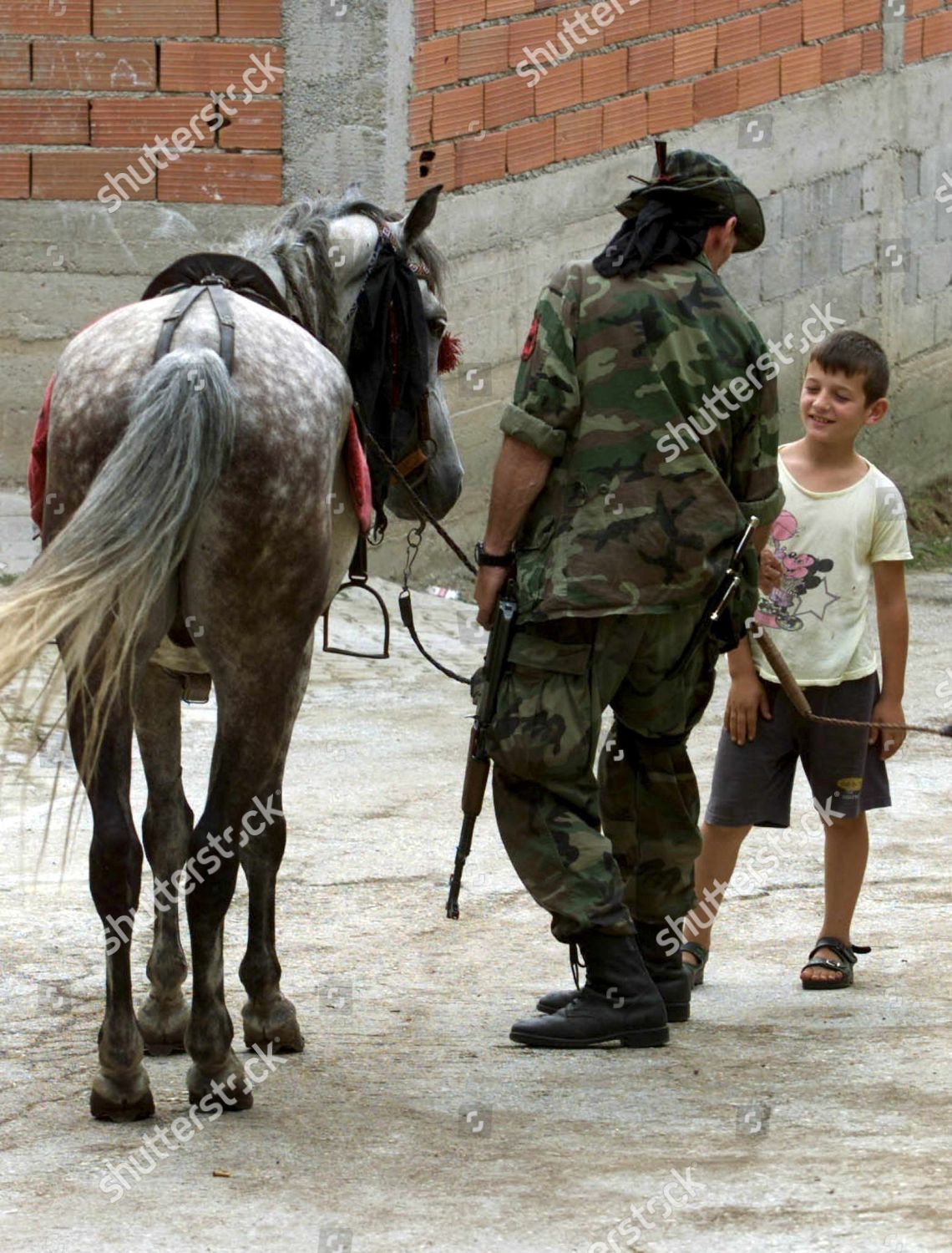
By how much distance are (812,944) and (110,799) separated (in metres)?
2.21

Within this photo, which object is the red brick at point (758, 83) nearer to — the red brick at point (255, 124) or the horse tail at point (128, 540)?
the red brick at point (255, 124)

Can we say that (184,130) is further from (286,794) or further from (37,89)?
(286,794)

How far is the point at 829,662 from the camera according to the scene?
14.2ft

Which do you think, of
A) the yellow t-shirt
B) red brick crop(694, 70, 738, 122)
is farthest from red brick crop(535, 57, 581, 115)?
the yellow t-shirt

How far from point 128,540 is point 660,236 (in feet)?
4.42

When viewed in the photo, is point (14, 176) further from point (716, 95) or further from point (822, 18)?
point (822, 18)

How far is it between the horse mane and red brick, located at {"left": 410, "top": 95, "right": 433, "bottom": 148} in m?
4.45

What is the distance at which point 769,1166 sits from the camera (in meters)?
3.04

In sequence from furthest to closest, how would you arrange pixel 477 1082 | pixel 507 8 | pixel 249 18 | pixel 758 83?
pixel 758 83, pixel 507 8, pixel 249 18, pixel 477 1082

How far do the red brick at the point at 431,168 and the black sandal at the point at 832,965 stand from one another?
5.14 m

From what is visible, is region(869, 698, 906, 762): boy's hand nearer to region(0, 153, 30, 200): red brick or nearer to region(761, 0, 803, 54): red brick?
region(0, 153, 30, 200): red brick

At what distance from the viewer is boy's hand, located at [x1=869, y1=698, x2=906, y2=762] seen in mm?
4324

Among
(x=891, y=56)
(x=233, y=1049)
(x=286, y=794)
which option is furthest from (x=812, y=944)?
(x=891, y=56)

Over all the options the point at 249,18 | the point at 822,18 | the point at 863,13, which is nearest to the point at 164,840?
the point at 249,18
